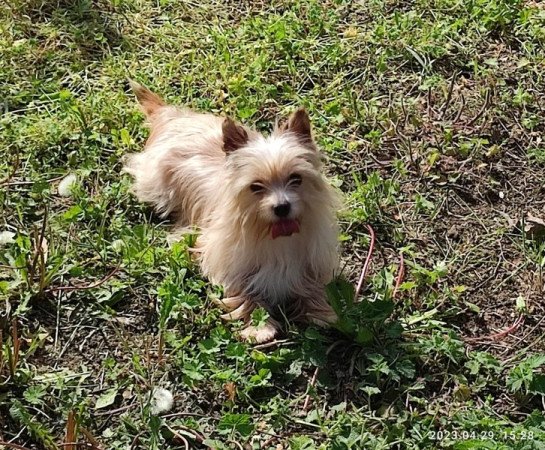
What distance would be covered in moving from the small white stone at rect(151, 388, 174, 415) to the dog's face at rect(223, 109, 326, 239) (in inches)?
29.8

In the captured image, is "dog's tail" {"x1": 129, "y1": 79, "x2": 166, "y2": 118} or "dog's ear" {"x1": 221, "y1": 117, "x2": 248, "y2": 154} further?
"dog's tail" {"x1": 129, "y1": 79, "x2": 166, "y2": 118}

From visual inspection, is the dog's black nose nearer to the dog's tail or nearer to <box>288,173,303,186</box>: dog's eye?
<box>288,173,303,186</box>: dog's eye

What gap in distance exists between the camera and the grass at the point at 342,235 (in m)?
3.16

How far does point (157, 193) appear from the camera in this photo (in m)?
4.14

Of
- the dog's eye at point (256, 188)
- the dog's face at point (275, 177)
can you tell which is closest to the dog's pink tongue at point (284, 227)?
the dog's face at point (275, 177)

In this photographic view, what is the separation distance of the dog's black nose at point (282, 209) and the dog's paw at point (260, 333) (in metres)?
0.48

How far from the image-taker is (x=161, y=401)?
10.5 feet

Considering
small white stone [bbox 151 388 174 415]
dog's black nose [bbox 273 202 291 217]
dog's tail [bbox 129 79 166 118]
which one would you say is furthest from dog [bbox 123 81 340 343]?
dog's tail [bbox 129 79 166 118]

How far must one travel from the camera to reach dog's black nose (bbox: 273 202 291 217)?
3.33 m

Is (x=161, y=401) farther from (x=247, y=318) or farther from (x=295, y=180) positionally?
(x=295, y=180)

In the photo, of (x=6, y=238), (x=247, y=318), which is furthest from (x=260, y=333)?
(x=6, y=238)

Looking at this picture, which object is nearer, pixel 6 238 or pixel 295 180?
pixel 295 180

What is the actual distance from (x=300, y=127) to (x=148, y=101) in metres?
1.31

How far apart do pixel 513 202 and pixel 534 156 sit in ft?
1.25
